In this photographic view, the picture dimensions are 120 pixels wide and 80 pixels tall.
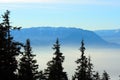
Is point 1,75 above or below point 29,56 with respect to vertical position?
below

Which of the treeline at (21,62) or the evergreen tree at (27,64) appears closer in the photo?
the treeline at (21,62)

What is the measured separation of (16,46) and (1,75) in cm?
245

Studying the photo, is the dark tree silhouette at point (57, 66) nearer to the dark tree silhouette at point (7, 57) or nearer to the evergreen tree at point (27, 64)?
the evergreen tree at point (27, 64)

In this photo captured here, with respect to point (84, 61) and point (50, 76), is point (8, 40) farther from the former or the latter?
point (84, 61)

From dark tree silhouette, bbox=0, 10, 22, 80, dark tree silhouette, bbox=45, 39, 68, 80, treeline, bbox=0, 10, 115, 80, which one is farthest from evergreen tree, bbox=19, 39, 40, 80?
dark tree silhouette, bbox=0, 10, 22, 80

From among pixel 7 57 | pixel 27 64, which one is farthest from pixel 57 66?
pixel 7 57

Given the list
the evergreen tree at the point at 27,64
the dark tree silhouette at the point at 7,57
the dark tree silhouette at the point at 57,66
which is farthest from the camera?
the dark tree silhouette at the point at 57,66

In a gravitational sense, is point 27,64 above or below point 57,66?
below

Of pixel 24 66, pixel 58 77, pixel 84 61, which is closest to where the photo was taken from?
pixel 24 66

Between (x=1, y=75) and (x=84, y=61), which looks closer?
(x=1, y=75)

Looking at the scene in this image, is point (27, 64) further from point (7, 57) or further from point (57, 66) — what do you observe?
point (7, 57)

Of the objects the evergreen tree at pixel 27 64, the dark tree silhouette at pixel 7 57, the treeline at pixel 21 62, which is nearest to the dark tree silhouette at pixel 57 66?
the treeline at pixel 21 62

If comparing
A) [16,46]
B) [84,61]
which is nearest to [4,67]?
[16,46]

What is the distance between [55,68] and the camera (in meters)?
39.8
